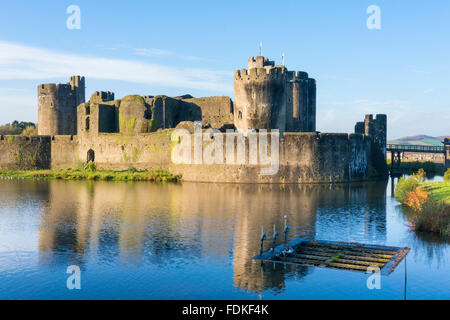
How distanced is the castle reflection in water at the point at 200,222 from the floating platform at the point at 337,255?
694 mm

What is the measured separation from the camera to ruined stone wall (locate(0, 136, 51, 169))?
54.1 meters

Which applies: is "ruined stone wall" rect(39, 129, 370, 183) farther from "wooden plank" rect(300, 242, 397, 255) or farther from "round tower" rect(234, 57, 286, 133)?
"wooden plank" rect(300, 242, 397, 255)

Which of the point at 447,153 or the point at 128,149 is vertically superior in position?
the point at 128,149

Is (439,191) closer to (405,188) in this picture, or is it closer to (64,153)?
(405,188)

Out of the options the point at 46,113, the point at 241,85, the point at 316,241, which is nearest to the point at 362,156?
the point at 241,85

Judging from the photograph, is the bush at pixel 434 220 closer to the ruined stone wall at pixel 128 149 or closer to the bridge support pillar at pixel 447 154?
the ruined stone wall at pixel 128 149

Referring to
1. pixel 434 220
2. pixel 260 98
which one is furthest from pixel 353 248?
pixel 260 98

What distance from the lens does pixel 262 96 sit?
42.3 m

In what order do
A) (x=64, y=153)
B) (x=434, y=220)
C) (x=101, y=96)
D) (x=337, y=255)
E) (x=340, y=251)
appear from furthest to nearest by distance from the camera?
1. (x=101, y=96)
2. (x=64, y=153)
3. (x=434, y=220)
4. (x=340, y=251)
5. (x=337, y=255)

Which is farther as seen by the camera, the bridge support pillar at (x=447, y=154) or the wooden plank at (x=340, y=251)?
the bridge support pillar at (x=447, y=154)

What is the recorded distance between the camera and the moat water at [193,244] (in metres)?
13.2

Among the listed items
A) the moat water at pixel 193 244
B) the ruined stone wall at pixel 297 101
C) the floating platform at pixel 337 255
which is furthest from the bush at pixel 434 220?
the ruined stone wall at pixel 297 101

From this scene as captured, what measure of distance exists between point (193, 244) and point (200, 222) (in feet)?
14.6

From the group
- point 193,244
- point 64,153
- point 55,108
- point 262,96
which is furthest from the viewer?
point 55,108
